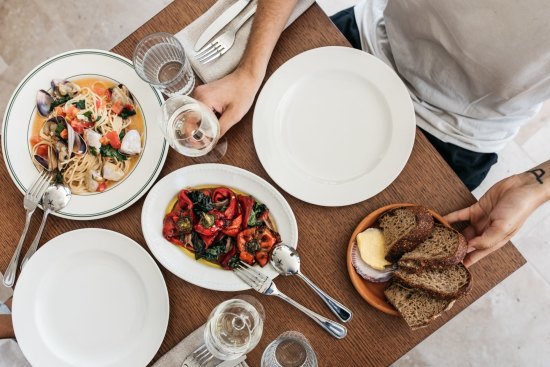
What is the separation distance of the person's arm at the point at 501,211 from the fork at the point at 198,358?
0.69 metres

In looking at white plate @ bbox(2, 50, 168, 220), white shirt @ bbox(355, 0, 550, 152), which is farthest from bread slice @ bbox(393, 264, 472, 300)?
white plate @ bbox(2, 50, 168, 220)

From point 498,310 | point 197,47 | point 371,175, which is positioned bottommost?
point 498,310

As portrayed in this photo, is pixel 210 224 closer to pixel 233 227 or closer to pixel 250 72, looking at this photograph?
pixel 233 227

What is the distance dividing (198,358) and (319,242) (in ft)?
1.38

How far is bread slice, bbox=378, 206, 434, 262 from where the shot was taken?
1.13 m

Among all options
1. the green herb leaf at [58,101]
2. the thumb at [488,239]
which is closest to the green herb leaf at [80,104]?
the green herb leaf at [58,101]

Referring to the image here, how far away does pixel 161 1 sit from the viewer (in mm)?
2381

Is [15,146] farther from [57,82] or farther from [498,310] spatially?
[498,310]

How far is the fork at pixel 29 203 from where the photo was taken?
3.97ft

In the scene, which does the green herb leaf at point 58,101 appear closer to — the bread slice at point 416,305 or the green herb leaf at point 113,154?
the green herb leaf at point 113,154

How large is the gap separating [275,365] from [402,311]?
13.3 inches

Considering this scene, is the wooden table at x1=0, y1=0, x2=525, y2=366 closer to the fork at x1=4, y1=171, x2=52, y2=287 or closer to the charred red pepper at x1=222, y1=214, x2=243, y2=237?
the fork at x1=4, y1=171, x2=52, y2=287

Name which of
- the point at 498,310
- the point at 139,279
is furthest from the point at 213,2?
the point at 498,310

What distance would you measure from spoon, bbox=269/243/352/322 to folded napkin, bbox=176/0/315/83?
1.62ft
